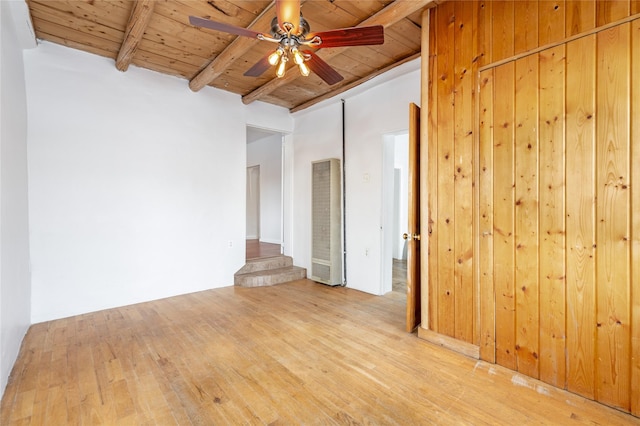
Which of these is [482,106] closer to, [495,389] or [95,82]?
[495,389]

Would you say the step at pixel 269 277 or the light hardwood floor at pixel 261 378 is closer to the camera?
the light hardwood floor at pixel 261 378

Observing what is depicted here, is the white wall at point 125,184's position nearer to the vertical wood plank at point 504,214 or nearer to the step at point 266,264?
the step at point 266,264

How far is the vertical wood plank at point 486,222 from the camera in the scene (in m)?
2.35

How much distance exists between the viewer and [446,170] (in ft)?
8.61

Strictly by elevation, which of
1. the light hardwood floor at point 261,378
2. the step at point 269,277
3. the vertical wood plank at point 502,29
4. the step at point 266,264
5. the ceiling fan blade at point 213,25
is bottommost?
the light hardwood floor at point 261,378

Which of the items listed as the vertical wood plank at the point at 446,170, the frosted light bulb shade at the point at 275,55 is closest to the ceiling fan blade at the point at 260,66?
the frosted light bulb shade at the point at 275,55

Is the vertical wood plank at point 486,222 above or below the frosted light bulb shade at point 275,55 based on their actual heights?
below

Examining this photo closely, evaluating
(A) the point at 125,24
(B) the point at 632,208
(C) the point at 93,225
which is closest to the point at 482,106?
(B) the point at 632,208

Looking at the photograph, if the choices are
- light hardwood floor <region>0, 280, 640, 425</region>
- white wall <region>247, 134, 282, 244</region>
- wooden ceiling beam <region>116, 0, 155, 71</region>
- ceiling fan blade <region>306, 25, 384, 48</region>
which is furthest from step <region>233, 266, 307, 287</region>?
ceiling fan blade <region>306, 25, 384, 48</region>

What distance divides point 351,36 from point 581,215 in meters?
1.99

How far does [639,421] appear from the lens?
5.64 ft

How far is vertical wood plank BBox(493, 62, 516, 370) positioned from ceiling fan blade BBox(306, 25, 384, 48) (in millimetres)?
1039

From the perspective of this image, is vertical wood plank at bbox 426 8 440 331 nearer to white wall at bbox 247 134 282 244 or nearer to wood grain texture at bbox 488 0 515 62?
wood grain texture at bbox 488 0 515 62

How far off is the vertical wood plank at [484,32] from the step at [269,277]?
3.84 m
